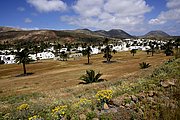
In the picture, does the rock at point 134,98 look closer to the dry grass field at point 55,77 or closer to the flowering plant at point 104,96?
the flowering plant at point 104,96

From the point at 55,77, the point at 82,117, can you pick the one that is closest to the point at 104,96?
the point at 82,117

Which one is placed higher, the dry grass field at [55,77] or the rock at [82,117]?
the rock at [82,117]

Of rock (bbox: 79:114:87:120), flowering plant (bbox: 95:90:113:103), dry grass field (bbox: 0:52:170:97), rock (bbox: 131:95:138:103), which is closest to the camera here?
rock (bbox: 79:114:87:120)

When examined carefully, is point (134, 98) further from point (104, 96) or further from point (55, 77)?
point (55, 77)

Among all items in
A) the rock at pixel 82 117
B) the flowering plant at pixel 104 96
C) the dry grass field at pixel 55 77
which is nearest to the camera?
the rock at pixel 82 117

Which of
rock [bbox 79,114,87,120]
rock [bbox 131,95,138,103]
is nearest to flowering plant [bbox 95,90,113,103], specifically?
rock [bbox 131,95,138,103]

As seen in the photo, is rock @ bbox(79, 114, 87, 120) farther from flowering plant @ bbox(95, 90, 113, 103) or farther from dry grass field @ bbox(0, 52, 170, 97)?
dry grass field @ bbox(0, 52, 170, 97)

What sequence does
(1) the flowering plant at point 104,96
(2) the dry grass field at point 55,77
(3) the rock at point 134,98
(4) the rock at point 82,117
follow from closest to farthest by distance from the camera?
1. (4) the rock at point 82,117
2. (1) the flowering plant at point 104,96
3. (3) the rock at point 134,98
4. (2) the dry grass field at point 55,77

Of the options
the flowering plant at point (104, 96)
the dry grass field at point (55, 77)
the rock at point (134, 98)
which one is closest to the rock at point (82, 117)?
the flowering plant at point (104, 96)

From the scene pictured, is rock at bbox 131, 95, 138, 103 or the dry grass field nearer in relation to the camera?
rock at bbox 131, 95, 138, 103

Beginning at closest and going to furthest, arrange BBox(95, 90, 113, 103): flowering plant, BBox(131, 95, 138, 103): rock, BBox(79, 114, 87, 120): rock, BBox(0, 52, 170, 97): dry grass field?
BBox(79, 114, 87, 120): rock < BBox(95, 90, 113, 103): flowering plant < BBox(131, 95, 138, 103): rock < BBox(0, 52, 170, 97): dry grass field

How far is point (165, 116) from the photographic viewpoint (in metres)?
5.14

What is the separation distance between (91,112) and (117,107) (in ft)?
3.58

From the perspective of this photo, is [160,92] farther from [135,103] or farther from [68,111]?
[68,111]
